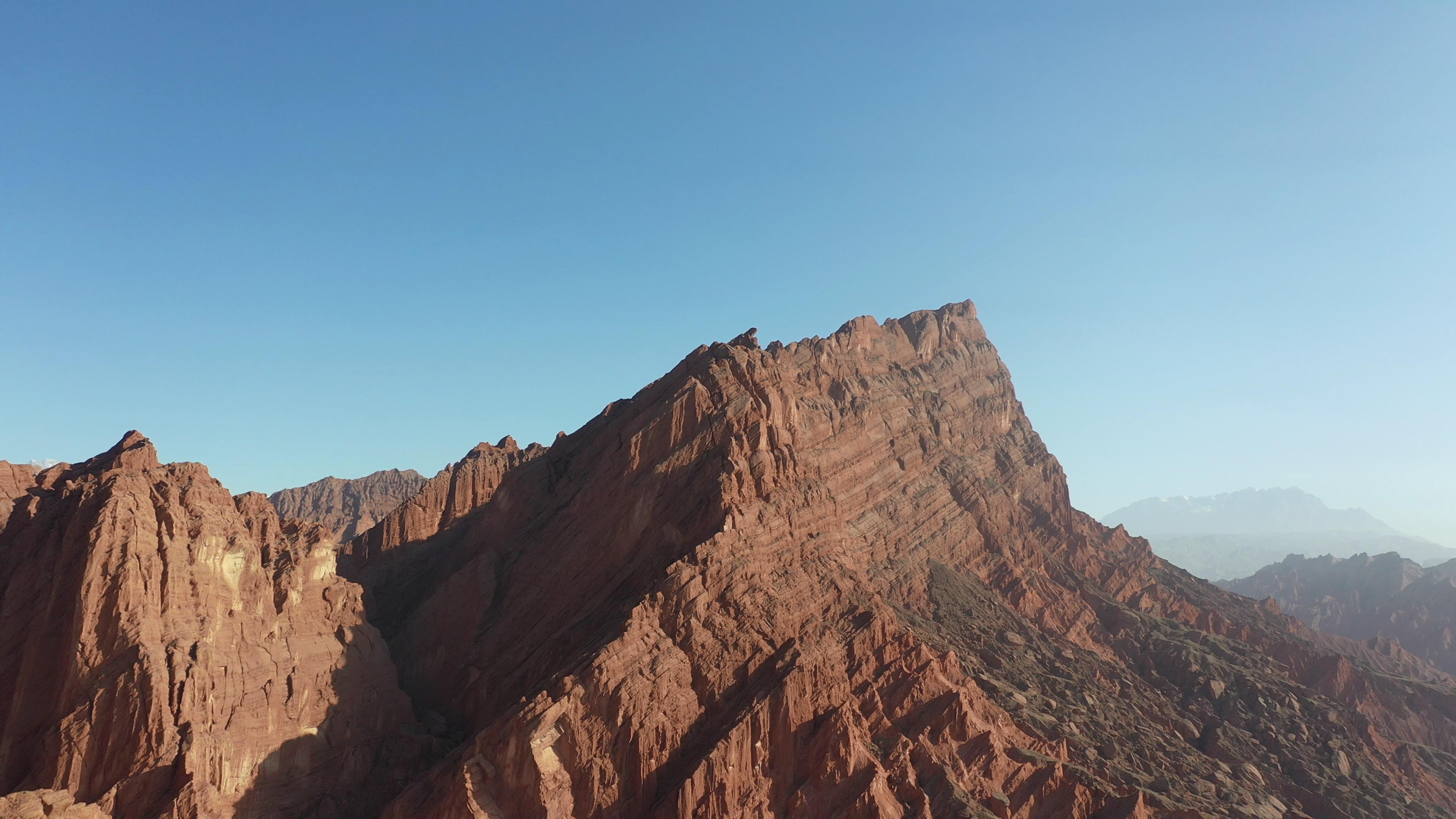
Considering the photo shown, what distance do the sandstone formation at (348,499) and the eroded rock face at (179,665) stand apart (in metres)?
97.4

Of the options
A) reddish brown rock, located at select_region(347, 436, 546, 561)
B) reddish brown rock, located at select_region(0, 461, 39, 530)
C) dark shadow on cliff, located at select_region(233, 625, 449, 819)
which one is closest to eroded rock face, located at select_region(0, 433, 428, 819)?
dark shadow on cliff, located at select_region(233, 625, 449, 819)

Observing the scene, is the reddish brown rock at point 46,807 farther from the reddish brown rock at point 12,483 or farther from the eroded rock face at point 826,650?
the reddish brown rock at point 12,483

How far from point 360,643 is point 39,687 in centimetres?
2000

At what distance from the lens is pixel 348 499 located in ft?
578

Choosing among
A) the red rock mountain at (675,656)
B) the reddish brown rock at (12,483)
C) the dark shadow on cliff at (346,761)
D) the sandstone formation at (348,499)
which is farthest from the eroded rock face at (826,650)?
the sandstone formation at (348,499)

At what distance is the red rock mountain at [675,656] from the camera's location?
5341cm

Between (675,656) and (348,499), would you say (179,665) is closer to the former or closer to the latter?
(675,656)

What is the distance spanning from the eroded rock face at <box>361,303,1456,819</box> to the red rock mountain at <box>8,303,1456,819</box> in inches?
10.6

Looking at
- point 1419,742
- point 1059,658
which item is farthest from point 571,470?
point 1419,742

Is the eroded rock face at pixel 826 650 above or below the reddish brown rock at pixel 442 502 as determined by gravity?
below

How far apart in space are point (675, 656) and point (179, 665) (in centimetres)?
3095

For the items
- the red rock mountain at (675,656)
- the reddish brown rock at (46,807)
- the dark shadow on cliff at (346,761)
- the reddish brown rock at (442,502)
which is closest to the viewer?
the reddish brown rock at (46,807)

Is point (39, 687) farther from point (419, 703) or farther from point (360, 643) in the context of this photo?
point (419, 703)

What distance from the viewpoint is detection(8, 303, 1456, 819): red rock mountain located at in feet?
175
